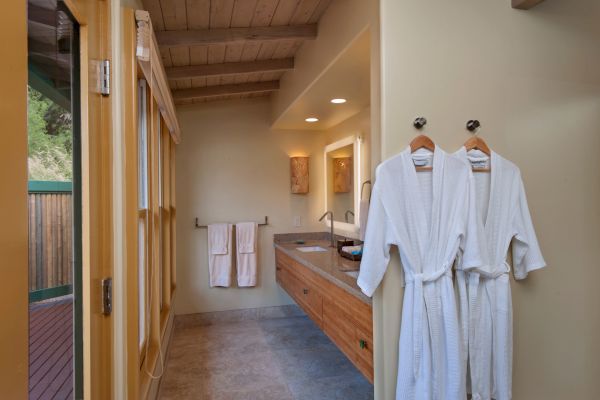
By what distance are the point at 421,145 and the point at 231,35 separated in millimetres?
1593

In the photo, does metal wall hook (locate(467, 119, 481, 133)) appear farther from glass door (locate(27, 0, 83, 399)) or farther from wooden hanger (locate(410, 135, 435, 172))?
glass door (locate(27, 0, 83, 399))

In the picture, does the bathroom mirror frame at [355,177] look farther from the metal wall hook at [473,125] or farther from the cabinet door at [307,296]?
the metal wall hook at [473,125]

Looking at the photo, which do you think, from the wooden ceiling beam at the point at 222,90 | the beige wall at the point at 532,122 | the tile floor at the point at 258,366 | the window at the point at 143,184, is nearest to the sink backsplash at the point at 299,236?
the tile floor at the point at 258,366

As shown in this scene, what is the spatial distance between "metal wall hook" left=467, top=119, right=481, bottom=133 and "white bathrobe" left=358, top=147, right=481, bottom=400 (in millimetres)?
174

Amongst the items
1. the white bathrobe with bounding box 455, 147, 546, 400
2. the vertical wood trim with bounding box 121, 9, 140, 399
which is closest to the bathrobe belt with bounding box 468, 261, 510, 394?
the white bathrobe with bounding box 455, 147, 546, 400

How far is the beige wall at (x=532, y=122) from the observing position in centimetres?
150

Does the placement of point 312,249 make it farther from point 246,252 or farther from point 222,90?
point 222,90

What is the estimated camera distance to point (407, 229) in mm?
1484

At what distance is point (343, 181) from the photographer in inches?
151

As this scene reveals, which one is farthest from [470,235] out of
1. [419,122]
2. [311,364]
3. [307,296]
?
[311,364]

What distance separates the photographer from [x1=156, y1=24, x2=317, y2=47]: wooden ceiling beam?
2.42 m

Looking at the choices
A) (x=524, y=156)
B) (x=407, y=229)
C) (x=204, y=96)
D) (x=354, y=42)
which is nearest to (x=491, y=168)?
(x=524, y=156)

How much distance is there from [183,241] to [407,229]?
3.07m

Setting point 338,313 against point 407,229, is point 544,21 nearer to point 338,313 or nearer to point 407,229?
point 407,229
